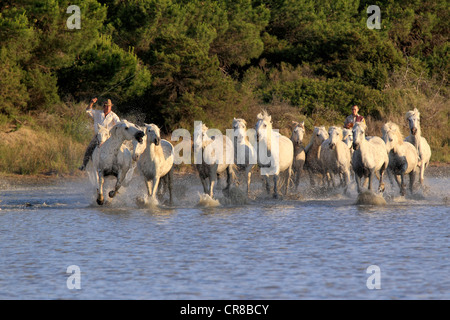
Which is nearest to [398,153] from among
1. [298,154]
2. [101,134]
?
[298,154]

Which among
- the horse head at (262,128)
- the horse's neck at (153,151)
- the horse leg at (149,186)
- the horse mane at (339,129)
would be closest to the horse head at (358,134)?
the horse mane at (339,129)

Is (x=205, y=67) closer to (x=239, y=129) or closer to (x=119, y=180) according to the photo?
(x=239, y=129)

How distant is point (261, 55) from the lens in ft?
131

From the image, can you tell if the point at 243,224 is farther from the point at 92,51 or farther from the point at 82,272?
the point at 92,51

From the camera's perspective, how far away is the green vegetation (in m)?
26.8

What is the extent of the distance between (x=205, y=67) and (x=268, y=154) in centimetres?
1249

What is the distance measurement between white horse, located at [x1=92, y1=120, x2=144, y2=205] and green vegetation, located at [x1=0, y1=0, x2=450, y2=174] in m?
9.78

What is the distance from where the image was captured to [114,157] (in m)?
15.6

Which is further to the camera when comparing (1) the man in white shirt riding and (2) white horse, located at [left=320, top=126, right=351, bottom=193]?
(2) white horse, located at [left=320, top=126, right=351, bottom=193]

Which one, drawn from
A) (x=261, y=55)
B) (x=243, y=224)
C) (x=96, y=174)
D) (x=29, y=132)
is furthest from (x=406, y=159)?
(x=261, y=55)

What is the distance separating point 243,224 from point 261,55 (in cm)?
2628

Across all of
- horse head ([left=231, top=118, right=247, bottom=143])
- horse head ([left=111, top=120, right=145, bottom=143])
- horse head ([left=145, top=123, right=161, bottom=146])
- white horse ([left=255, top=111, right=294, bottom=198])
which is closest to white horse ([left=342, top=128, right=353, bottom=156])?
white horse ([left=255, top=111, right=294, bottom=198])

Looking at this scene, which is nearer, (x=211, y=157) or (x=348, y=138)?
(x=211, y=157)

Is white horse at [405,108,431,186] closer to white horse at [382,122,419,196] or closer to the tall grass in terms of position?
white horse at [382,122,419,196]
